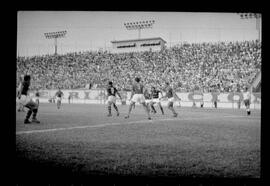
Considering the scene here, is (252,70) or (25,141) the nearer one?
(25,141)

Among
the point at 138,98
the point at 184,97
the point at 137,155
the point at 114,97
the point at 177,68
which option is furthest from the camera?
the point at 177,68

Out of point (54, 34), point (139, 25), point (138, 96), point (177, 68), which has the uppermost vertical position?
point (177, 68)

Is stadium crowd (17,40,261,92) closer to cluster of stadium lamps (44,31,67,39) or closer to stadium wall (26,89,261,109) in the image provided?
stadium wall (26,89,261,109)

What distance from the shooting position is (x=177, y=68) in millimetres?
21500

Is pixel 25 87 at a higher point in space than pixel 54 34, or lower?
lower

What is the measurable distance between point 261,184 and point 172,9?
2717 millimetres

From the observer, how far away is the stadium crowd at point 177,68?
18.2 metres

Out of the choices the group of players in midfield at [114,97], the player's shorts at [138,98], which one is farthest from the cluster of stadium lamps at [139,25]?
the player's shorts at [138,98]

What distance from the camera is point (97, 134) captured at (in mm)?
6719

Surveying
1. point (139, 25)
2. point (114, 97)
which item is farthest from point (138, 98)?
point (139, 25)

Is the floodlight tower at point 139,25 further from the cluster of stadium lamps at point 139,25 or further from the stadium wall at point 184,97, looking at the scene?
the stadium wall at point 184,97

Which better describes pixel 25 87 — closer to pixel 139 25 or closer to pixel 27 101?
pixel 27 101
